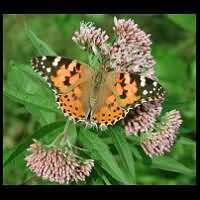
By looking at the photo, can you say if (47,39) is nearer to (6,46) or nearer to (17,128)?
(6,46)

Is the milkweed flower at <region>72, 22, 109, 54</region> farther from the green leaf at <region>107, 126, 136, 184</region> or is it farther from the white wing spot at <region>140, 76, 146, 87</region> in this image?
the green leaf at <region>107, 126, 136, 184</region>

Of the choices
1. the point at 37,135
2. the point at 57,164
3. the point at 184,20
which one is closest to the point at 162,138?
the point at 57,164

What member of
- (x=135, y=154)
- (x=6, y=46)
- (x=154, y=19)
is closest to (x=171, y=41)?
(x=154, y=19)

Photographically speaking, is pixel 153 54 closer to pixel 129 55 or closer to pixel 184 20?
pixel 184 20

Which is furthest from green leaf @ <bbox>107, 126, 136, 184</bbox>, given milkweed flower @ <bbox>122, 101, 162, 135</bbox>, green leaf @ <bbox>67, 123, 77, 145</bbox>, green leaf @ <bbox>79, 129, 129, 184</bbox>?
green leaf @ <bbox>67, 123, 77, 145</bbox>

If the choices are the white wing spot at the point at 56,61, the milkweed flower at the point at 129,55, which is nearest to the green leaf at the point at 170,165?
the milkweed flower at the point at 129,55

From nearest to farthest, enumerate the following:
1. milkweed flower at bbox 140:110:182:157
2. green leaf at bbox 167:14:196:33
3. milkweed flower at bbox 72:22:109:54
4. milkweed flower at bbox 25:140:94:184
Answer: milkweed flower at bbox 25:140:94:184 < milkweed flower at bbox 72:22:109:54 < milkweed flower at bbox 140:110:182:157 < green leaf at bbox 167:14:196:33
